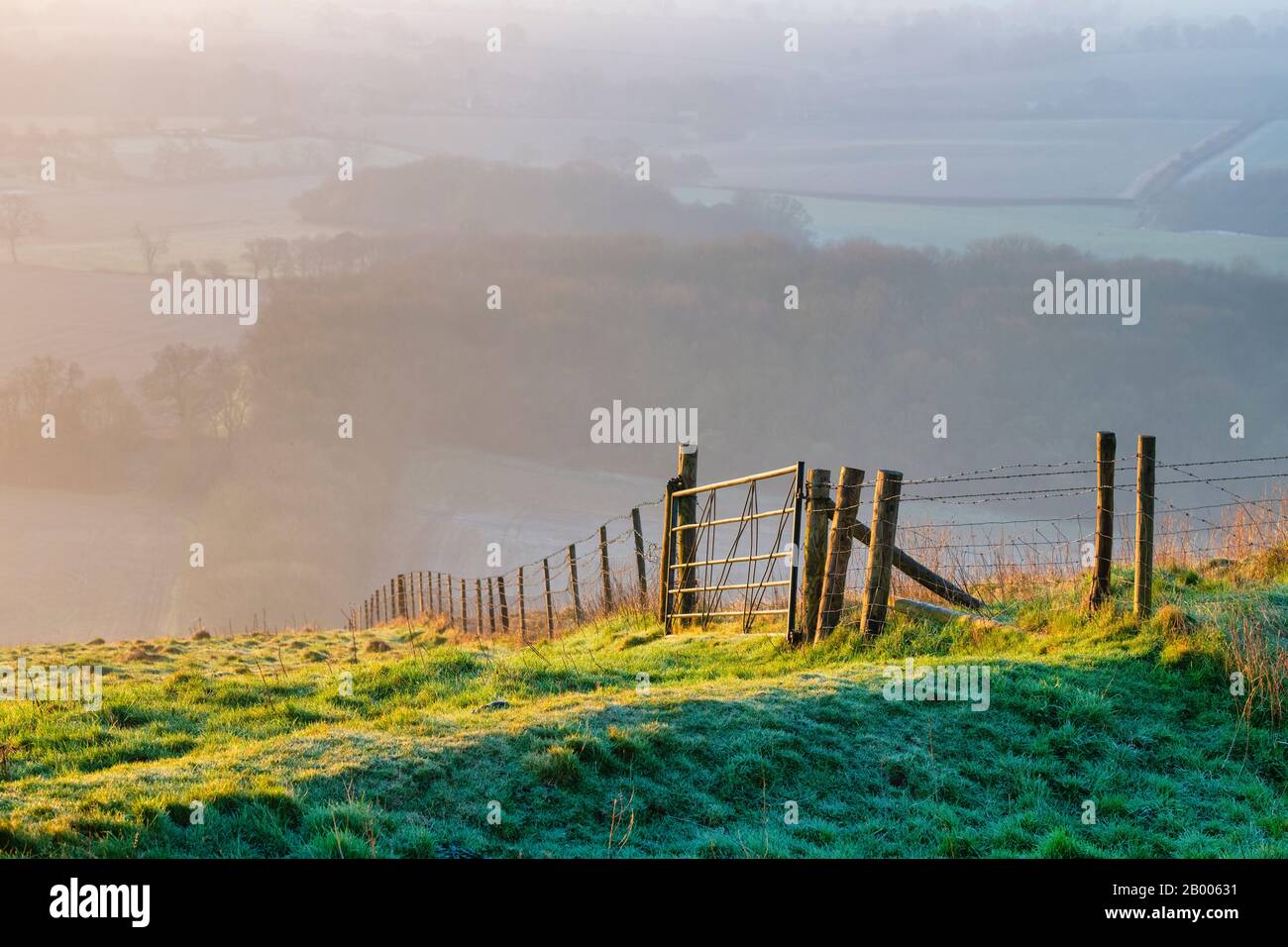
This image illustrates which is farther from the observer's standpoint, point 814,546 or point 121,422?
point 121,422

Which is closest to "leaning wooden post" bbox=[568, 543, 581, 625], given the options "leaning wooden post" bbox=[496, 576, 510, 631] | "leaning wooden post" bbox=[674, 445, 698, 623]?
"leaning wooden post" bbox=[496, 576, 510, 631]

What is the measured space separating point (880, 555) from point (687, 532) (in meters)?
4.11

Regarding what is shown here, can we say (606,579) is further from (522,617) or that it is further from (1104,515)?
(1104,515)

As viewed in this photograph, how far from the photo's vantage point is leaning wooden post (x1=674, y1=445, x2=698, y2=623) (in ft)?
45.9

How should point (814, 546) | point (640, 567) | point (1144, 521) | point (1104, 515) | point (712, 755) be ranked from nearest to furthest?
1. point (712, 755)
2. point (1144, 521)
3. point (1104, 515)
4. point (814, 546)
5. point (640, 567)

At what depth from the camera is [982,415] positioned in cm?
11306

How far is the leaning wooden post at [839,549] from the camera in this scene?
10891 mm

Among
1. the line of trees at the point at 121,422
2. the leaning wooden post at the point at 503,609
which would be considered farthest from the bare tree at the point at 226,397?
the leaning wooden post at the point at 503,609

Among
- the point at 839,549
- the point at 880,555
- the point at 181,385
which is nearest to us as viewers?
the point at 880,555

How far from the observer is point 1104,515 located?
9.96 meters

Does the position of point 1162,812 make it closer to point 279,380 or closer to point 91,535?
point 91,535

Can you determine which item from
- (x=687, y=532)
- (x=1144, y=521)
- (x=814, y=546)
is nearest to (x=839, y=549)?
(x=814, y=546)
